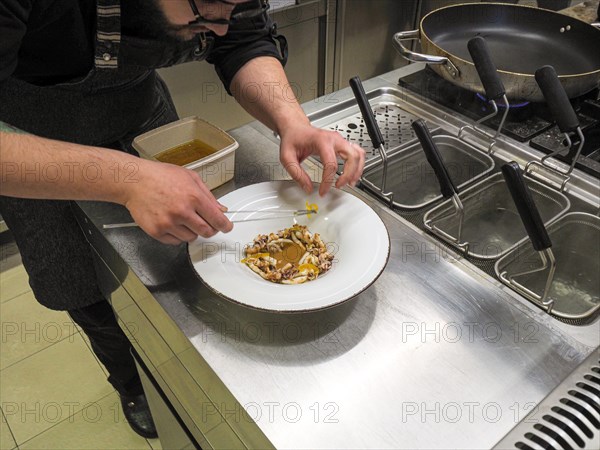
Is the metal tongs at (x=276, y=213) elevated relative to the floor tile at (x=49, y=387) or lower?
elevated

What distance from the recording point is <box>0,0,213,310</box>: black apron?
92 centimetres

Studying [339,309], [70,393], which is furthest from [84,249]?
[70,393]

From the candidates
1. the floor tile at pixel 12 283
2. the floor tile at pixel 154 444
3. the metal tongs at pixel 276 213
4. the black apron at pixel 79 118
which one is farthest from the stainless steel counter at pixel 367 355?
the floor tile at pixel 12 283

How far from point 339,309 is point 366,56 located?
2197 mm

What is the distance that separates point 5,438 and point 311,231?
1.17m

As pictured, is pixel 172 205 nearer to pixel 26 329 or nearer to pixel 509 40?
pixel 509 40

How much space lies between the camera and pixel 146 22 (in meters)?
0.88

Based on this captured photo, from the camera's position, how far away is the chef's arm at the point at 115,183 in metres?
0.71

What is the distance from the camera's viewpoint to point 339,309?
0.74m

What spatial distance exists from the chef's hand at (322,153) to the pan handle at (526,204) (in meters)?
A: 0.25

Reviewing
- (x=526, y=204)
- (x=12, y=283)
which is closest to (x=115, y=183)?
(x=526, y=204)

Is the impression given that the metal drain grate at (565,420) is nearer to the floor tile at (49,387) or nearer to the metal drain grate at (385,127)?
the metal drain grate at (385,127)

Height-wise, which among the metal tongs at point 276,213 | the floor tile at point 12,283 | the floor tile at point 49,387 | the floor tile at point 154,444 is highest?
the metal tongs at point 276,213

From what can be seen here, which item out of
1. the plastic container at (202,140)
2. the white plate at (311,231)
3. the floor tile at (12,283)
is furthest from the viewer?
the floor tile at (12,283)
